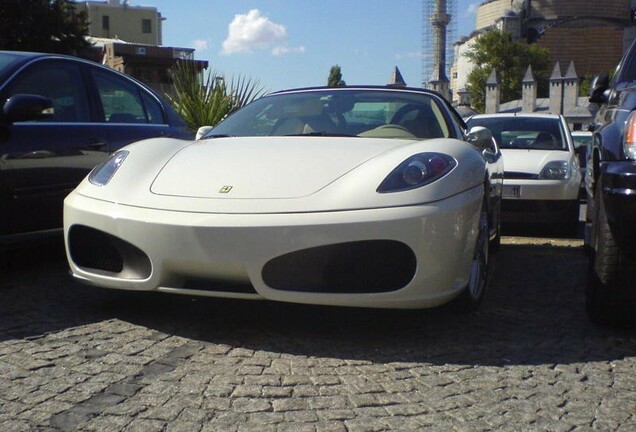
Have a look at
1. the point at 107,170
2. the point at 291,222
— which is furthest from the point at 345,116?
the point at 291,222

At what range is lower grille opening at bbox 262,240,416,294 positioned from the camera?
3291mm

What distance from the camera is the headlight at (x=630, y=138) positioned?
3330mm

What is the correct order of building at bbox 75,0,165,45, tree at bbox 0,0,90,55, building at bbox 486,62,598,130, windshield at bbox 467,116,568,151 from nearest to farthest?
1. windshield at bbox 467,116,568,151
2. tree at bbox 0,0,90,55
3. building at bbox 486,62,598,130
4. building at bbox 75,0,165,45

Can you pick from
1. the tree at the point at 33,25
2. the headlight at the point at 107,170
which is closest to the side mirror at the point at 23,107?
the headlight at the point at 107,170

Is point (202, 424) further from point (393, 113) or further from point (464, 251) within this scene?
point (393, 113)

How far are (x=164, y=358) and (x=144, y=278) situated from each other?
461 millimetres

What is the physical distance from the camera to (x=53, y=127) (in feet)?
15.7

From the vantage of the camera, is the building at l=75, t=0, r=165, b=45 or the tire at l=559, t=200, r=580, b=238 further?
the building at l=75, t=0, r=165, b=45

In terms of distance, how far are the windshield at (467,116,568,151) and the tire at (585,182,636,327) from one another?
18.0 feet

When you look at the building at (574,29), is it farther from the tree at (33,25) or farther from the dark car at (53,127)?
the dark car at (53,127)

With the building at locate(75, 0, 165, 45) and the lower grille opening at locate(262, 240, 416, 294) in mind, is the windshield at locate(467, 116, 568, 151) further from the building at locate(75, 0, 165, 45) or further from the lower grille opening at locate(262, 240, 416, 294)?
the building at locate(75, 0, 165, 45)

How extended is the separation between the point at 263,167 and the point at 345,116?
1138mm

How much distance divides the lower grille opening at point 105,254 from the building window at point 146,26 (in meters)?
103

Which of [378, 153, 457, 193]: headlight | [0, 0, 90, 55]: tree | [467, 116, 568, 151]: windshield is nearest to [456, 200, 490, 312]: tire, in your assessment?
[378, 153, 457, 193]: headlight
